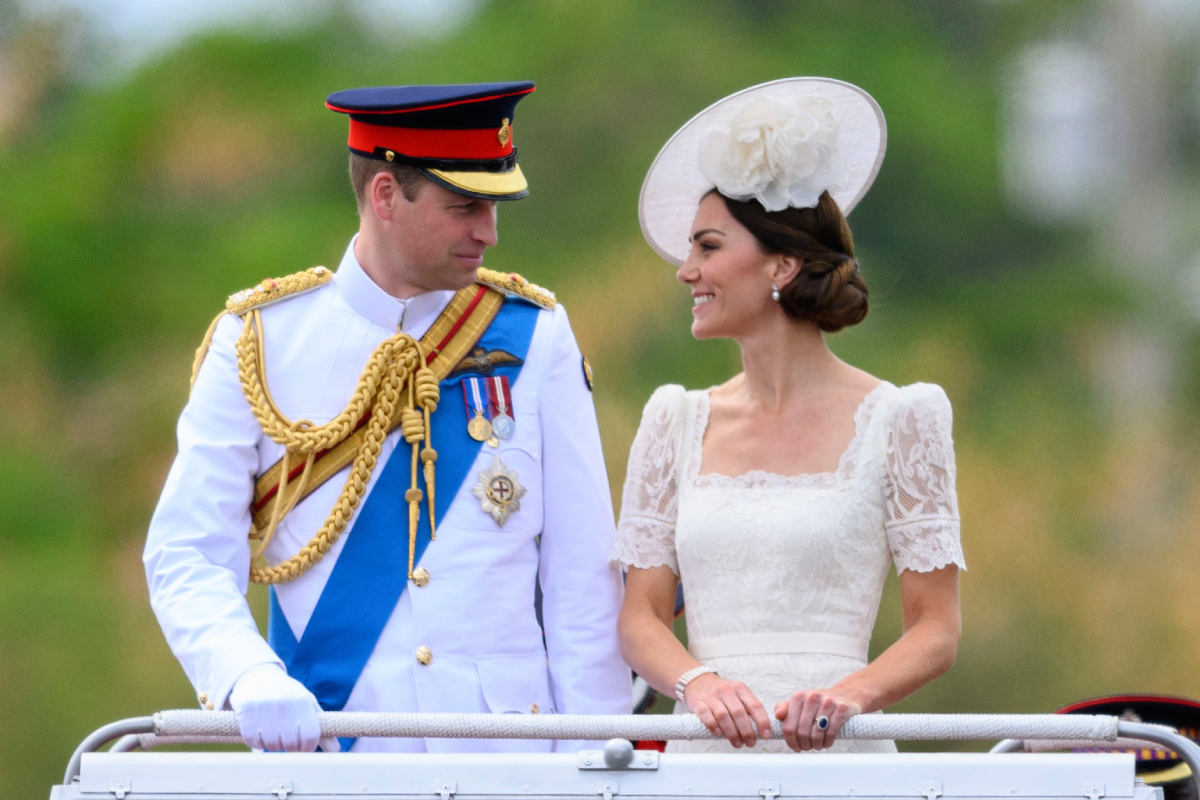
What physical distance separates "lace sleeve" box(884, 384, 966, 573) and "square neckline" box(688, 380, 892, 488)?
0.07 m

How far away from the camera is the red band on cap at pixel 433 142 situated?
11.7 ft

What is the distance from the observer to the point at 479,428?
3.56 meters

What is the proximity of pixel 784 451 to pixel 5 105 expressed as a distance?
A: 8121mm

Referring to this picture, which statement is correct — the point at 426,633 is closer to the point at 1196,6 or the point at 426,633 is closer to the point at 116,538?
the point at 116,538

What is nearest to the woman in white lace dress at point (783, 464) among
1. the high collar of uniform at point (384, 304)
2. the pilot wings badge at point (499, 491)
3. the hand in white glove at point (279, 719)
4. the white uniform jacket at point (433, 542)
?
the white uniform jacket at point (433, 542)

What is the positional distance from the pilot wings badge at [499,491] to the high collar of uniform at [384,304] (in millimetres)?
301

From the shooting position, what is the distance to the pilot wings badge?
3520 mm

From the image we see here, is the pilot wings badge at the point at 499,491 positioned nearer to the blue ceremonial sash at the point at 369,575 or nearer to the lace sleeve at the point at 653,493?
the blue ceremonial sash at the point at 369,575

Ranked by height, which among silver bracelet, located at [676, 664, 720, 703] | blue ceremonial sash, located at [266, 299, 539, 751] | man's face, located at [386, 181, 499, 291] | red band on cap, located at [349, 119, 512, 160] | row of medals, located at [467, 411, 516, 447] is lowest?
silver bracelet, located at [676, 664, 720, 703]

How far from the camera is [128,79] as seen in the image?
10.8 meters

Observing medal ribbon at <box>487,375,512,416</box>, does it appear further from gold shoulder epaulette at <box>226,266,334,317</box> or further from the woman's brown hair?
the woman's brown hair

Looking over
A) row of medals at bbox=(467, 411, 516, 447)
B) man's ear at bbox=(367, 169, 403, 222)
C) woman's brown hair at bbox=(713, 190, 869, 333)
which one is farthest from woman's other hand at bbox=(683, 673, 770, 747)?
man's ear at bbox=(367, 169, 403, 222)

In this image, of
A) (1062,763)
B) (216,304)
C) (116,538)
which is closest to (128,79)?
(216,304)

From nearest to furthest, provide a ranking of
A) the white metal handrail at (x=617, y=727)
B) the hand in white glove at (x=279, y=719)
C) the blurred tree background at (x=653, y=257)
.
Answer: the white metal handrail at (x=617, y=727), the hand in white glove at (x=279, y=719), the blurred tree background at (x=653, y=257)
